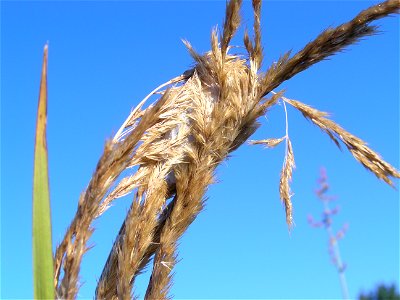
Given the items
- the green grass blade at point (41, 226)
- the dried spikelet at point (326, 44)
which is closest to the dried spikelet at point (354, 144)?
the dried spikelet at point (326, 44)

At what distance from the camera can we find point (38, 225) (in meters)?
1.43

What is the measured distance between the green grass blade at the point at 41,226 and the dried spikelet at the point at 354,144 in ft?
3.37

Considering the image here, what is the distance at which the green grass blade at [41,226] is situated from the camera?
142 cm

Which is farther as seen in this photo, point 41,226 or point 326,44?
point 326,44

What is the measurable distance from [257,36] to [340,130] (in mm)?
444

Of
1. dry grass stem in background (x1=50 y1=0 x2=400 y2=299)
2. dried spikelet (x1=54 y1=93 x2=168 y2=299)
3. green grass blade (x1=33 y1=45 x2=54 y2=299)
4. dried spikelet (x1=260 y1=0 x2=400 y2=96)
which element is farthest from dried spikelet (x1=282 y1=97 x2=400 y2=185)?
green grass blade (x1=33 y1=45 x2=54 y2=299)

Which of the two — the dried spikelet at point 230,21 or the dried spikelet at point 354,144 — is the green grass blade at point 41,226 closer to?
the dried spikelet at point 230,21

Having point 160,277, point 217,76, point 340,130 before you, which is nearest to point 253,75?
point 217,76

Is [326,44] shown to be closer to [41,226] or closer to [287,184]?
[287,184]

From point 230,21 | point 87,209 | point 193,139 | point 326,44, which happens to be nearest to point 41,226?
point 87,209

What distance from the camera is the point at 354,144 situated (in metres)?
2.03

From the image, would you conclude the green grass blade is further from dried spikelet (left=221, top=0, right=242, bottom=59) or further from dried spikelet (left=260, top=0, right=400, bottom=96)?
dried spikelet (left=260, top=0, right=400, bottom=96)

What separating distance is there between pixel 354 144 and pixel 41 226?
111 centimetres

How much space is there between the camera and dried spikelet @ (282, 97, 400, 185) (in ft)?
6.46
